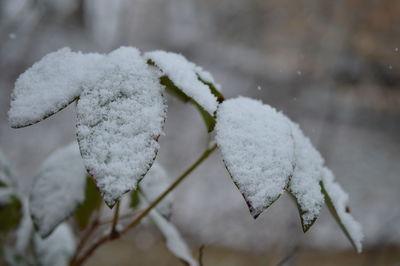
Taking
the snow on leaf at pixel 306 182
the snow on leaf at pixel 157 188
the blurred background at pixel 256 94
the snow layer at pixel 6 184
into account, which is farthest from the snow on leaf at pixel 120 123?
the blurred background at pixel 256 94

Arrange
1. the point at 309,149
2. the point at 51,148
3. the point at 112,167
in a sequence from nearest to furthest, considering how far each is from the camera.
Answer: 1. the point at 112,167
2. the point at 309,149
3. the point at 51,148

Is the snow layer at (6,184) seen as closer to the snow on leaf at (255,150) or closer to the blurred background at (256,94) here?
the snow on leaf at (255,150)

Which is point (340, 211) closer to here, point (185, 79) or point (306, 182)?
point (306, 182)

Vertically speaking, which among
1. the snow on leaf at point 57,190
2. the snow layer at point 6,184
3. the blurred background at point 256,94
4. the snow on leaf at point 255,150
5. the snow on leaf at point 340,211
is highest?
the snow on leaf at point 255,150

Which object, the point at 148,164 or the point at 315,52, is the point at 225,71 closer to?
the point at 315,52

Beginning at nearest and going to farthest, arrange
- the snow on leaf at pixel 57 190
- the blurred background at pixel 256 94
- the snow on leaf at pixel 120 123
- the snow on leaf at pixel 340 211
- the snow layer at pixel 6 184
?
the snow on leaf at pixel 120 123 < the snow on leaf at pixel 340 211 < the snow on leaf at pixel 57 190 < the snow layer at pixel 6 184 < the blurred background at pixel 256 94

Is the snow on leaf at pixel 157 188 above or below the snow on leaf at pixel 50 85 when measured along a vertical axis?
below

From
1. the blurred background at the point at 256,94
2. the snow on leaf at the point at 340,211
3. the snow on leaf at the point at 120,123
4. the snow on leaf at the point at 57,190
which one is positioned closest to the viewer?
the snow on leaf at the point at 120,123

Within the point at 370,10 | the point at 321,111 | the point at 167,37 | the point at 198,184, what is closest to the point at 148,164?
the point at 370,10
